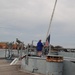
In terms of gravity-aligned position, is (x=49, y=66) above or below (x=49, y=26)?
below

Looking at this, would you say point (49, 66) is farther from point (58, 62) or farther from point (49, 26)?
point (49, 26)

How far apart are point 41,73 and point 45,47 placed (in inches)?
210

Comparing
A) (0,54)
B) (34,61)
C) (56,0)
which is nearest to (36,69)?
(34,61)

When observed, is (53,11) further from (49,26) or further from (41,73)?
(41,73)

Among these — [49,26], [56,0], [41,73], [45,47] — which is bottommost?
[41,73]

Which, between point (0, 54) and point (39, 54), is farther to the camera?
point (0, 54)

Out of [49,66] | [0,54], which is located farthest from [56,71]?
[0,54]

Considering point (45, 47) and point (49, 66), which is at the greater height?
point (45, 47)

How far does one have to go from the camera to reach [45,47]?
17.8 metres

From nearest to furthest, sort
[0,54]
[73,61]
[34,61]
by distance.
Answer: [73,61] → [34,61] → [0,54]

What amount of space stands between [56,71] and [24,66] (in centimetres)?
434

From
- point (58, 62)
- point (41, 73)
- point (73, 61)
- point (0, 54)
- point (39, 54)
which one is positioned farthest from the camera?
point (0, 54)

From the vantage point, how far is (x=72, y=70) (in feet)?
37.5

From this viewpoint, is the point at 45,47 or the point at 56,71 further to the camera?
the point at 45,47
